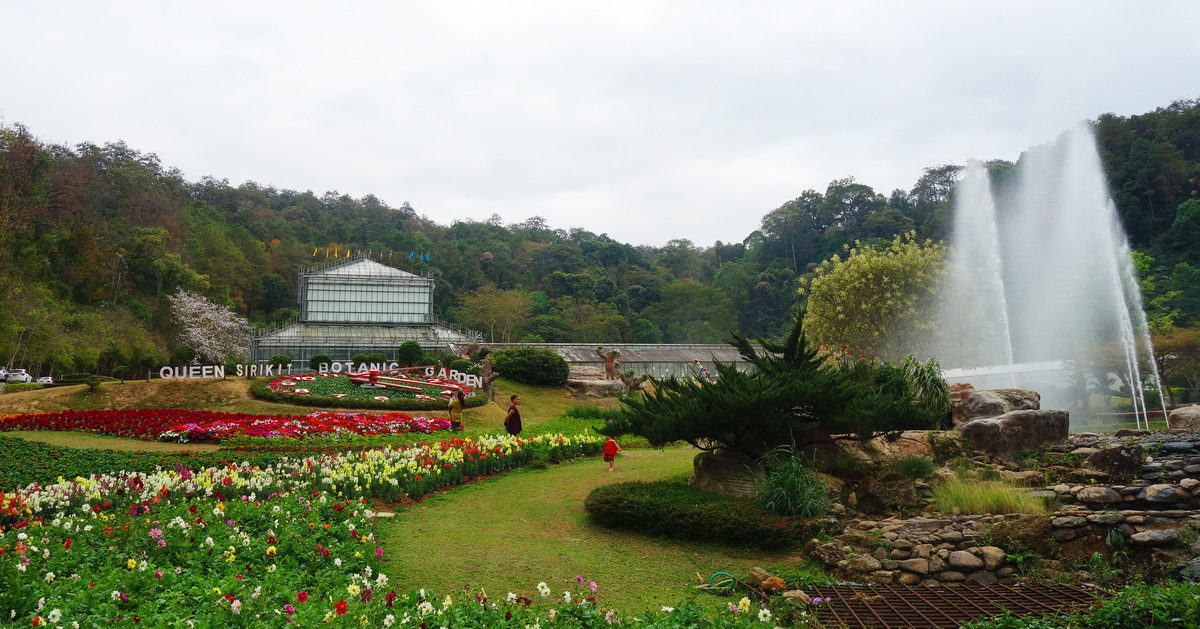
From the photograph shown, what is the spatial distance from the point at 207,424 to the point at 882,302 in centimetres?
2395

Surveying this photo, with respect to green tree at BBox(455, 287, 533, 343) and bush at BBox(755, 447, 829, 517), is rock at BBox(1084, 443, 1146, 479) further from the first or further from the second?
green tree at BBox(455, 287, 533, 343)

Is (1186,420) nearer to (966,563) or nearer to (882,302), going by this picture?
(966,563)

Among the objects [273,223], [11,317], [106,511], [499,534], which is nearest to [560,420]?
[499,534]

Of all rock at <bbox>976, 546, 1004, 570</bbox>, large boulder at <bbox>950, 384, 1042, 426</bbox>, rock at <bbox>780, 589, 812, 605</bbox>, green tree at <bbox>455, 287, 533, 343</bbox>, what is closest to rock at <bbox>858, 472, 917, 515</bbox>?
rock at <bbox>976, 546, 1004, 570</bbox>

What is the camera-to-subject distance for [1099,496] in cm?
841

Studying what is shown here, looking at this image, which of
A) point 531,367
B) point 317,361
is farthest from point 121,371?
point 531,367

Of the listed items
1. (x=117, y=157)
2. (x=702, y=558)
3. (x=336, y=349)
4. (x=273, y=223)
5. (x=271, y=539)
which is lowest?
(x=702, y=558)

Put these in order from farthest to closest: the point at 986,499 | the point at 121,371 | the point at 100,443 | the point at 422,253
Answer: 1. the point at 422,253
2. the point at 121,371
3. the point at 100,443
4. the point at 986,499

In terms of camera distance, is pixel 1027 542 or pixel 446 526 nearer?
pixel 1027 542

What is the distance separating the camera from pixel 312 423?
18.4 metres

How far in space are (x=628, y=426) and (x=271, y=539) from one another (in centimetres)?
511

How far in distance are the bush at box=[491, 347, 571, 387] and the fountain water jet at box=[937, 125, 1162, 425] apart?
50.3 ft

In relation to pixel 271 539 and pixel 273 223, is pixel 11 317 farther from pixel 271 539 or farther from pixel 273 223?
pixel 273 223

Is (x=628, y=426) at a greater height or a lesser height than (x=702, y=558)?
greater
